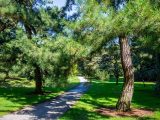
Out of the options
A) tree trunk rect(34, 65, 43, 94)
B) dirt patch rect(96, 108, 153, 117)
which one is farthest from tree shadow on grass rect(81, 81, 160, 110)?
tree trunk rect(34, 65, 43, 94)

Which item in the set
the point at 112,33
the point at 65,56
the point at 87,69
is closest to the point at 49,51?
the point at 65,56

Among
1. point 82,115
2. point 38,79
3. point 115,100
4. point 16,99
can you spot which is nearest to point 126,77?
point 82,115

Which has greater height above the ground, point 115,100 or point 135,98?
point 135,98

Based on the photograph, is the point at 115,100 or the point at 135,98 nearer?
the point at 115,100

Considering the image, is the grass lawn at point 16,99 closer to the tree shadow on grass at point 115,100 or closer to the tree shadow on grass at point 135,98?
the tree shadow on grass at point 115,100

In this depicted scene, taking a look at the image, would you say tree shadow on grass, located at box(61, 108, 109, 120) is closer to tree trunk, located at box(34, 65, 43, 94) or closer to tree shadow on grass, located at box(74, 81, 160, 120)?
tree shadow on grass, located at box(74, 81, 160, 120)

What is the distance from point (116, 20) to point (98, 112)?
7801 mm

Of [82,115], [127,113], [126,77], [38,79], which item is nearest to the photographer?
[82,115]

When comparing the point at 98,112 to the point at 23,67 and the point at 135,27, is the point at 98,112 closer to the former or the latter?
the point at 135,27

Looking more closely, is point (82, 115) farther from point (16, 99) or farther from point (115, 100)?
point (115, 100)

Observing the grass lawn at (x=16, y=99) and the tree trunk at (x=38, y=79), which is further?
the tree trunk at (x=38, y=79)

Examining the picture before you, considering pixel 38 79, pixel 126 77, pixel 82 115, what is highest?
pixel 38 79

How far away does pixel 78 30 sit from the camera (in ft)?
53.6

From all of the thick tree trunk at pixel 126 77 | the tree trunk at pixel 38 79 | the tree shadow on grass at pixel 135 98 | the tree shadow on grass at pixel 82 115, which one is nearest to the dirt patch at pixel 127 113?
the thick tree trunk at pixel 126 77
